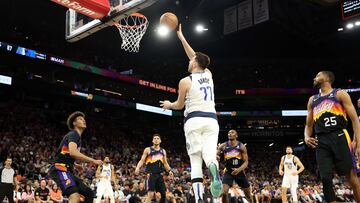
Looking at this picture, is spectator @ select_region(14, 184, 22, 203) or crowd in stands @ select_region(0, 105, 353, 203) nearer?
spectator @ select_region(14, 184, 22, 203)

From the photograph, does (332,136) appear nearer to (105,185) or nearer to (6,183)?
(6,183)

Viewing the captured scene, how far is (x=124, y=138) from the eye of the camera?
32031 millimetres

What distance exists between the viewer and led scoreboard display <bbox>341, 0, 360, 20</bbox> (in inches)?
785

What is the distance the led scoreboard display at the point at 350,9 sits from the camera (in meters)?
19.9

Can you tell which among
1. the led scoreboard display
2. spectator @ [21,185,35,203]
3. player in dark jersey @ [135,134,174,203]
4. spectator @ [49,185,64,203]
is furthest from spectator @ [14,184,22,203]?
the led scoreboard display

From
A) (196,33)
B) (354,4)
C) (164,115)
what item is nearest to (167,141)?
(164,115)

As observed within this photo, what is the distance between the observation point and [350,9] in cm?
2031

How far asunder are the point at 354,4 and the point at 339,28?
7.77 meters

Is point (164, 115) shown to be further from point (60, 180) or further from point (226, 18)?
point (60, 180)

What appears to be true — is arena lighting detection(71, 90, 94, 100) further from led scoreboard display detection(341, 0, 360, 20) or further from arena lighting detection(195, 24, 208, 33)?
led scoreboard display detection(341, 0, 360, 20)

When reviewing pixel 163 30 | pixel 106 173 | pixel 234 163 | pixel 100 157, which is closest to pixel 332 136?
pixel 234 163

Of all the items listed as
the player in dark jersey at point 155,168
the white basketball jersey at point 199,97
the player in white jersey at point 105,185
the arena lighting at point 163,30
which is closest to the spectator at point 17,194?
the player in white jersey at point 105,185

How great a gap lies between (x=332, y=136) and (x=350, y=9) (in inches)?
656

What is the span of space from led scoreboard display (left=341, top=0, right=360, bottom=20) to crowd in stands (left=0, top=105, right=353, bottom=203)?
1128 cm
